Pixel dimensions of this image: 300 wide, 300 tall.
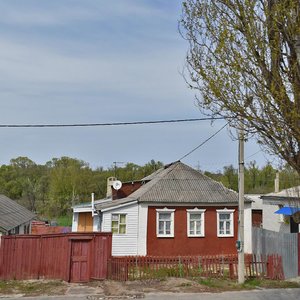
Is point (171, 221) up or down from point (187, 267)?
up

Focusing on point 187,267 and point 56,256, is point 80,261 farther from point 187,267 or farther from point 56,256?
point 187,267

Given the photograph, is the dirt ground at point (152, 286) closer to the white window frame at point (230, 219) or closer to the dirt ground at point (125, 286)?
the dirt ground at point (125, 286)

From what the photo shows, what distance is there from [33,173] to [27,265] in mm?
78450

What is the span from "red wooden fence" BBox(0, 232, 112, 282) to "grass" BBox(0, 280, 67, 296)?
0.64 meters

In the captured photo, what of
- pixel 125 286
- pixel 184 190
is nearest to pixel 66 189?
pixel 184 190

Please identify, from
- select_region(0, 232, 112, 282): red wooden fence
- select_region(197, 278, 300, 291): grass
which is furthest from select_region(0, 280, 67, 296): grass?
select_region(197, 278, 300, 291): grass

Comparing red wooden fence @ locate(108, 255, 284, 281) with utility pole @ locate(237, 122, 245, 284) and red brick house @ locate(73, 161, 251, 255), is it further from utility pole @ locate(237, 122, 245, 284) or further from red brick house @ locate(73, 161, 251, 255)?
red brick house @ locate(73, 161, 251, 255)

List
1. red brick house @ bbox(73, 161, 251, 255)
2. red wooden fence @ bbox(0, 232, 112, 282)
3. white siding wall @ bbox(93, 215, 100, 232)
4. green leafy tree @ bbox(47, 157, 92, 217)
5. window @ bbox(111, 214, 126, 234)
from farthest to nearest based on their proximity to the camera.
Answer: green leafy tree @ bbox(47, 157, 92, 217), white siding wall @ bbox(93, 215, 100, 232), window @ bbox(111, 214, 126, 234), red brick house @ bbox(73, 161, 251, 255), red wooden fence @ bbox(0, 232, 112, 282)

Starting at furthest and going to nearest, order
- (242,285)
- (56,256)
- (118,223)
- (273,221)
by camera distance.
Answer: (273,221), (118,223), (56,256), (242,285)

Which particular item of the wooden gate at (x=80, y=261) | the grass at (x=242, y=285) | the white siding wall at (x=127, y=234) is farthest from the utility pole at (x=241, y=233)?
the white siding wall at (x=127, y=234)

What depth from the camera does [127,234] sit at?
93.0 ft

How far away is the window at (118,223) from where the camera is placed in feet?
93.5

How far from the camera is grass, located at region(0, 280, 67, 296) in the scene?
16.6m

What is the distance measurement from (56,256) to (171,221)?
34.5 feet
